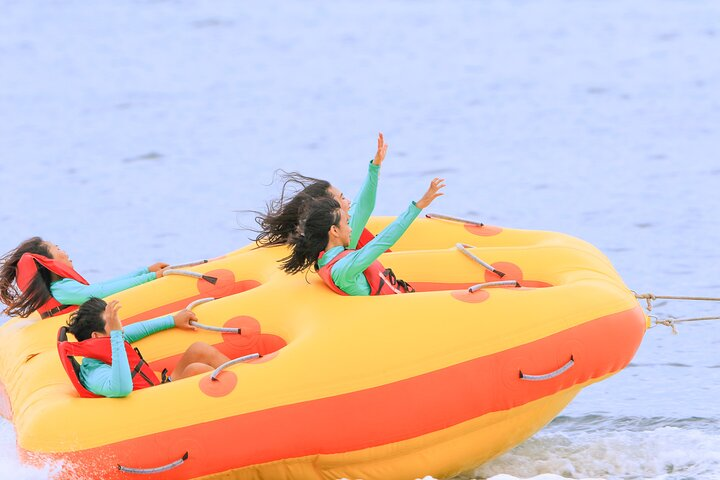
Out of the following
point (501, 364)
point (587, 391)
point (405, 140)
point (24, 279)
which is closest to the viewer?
point (501, 364)

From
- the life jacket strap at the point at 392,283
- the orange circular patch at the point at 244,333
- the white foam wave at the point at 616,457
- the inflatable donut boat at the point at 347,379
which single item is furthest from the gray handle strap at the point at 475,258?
the orange circular patch at the point at 244,333

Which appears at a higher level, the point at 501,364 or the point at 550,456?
the point at 501,364

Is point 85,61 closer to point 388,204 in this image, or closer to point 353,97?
point 353,97

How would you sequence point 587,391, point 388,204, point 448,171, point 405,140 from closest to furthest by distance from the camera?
point 587,391, point 388,204, point 448,171, point 405,140

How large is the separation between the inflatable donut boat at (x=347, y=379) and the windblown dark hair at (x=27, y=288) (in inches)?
4.0

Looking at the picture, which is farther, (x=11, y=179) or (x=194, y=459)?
(x=11, y=179)

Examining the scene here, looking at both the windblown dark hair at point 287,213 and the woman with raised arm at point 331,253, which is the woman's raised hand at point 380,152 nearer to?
the windblown dark hair at point 287,213

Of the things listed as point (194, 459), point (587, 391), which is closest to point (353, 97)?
point (587, 391)

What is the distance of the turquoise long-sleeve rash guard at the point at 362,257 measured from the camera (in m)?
4.70

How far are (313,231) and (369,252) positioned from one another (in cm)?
34

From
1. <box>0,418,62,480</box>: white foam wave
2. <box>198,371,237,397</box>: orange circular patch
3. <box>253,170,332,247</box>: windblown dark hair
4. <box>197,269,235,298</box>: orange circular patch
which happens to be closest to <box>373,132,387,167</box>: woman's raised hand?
<box>253,170,332,247</box>: windblown dark hair

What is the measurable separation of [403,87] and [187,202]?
4.23m

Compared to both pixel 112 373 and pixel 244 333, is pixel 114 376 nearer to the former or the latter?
pixel 112 373

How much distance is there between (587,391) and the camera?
645cm
